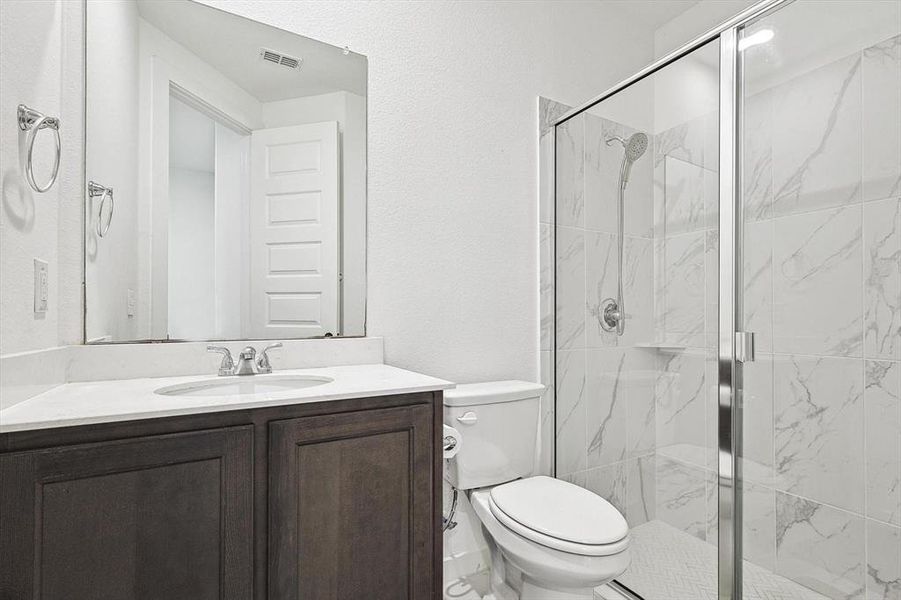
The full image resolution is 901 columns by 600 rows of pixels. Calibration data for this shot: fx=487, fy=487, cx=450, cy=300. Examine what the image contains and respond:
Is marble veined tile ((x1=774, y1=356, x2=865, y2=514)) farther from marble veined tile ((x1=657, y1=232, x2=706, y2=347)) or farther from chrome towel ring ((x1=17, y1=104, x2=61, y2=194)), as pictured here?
chrome towel ring ((x1=17, y1=104, x2=61, y2=194))

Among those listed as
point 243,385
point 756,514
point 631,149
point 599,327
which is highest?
point 631,149

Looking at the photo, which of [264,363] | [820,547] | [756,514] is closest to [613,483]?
[756,514]

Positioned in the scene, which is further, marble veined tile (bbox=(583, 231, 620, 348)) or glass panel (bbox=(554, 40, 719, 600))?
marble veined tile (bbox=(583, 231, 620, 348))

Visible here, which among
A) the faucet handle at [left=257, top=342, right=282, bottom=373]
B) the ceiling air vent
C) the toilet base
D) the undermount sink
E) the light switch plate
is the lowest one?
the toilet base

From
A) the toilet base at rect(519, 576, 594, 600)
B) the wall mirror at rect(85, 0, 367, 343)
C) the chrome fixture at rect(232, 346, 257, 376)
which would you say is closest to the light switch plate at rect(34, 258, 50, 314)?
the wall mirror at rect(85, 0, 367, 343)

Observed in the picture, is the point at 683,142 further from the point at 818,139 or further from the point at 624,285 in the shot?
the point at 624,285

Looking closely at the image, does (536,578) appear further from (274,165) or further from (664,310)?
(274,165)

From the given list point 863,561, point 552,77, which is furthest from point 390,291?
point 863,561

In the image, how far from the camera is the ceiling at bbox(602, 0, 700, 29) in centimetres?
236

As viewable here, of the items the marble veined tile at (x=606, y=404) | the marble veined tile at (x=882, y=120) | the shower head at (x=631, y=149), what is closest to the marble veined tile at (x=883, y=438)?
the marble veined tile at (x=882, y=120)

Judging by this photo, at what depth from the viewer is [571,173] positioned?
2072mm

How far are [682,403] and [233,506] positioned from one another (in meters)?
1.38

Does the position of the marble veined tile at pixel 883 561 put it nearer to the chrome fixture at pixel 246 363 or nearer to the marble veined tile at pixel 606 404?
the marble veined tile at pixel 606 404

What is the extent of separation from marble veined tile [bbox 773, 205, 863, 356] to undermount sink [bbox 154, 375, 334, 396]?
1.29 m
